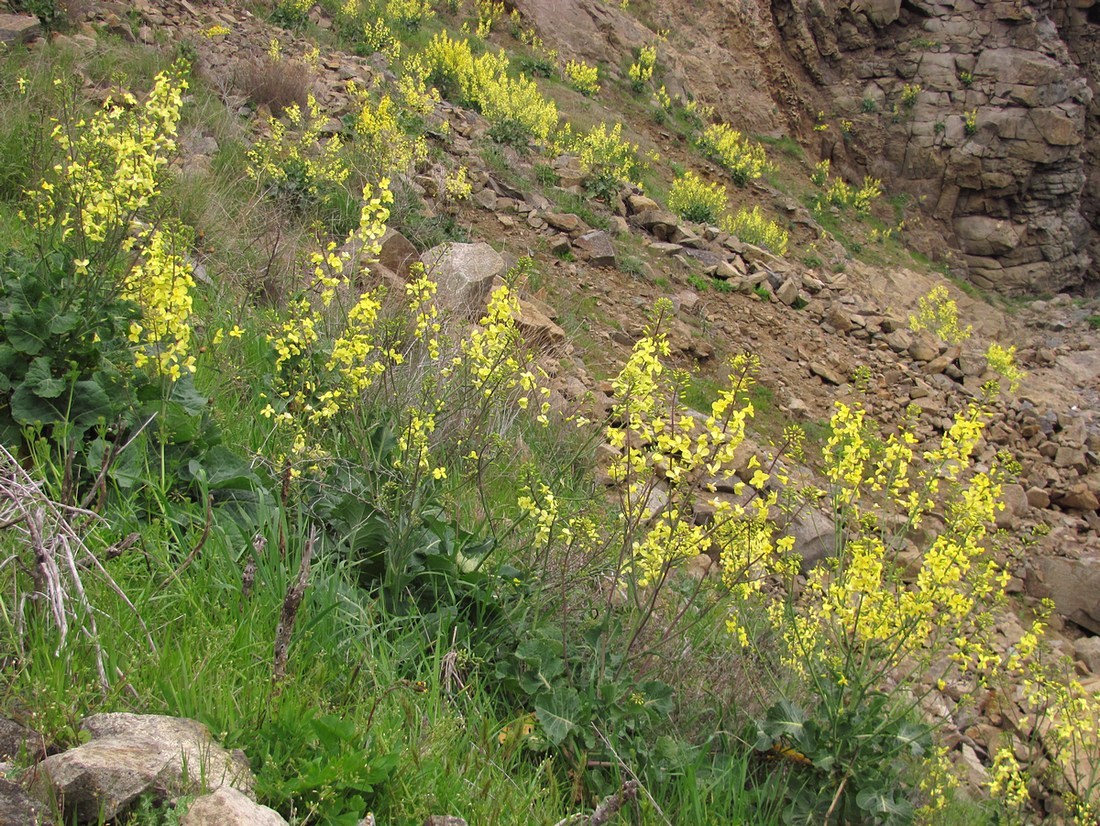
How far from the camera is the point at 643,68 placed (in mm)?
17375

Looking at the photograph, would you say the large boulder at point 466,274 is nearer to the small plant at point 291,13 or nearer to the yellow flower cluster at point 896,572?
the yellow flower cluster at point 896,572

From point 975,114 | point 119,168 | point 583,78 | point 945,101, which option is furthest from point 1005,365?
point 119,168

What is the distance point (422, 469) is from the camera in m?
2.74

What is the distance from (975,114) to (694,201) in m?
12.5

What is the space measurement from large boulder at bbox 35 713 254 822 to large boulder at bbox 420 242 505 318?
3682 millimetres

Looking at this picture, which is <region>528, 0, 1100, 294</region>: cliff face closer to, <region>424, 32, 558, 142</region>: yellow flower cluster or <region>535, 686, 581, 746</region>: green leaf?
<region>424, 32, 558, 142</region>: yellow flower cluster

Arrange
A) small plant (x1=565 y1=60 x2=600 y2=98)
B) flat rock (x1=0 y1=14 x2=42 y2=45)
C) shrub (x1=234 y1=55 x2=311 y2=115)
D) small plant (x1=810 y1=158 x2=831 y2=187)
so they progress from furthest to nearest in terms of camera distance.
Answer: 1. small plant (x1=810 y1=158 x2=831 y2=187)
2. small plant (x1=565 y1=60 x2=600 y2=98)
3. shrub (x1=234 y1=55 x2=311 y2=115)
4. flat rock (x1=0 y1=14 x2=42 y2=45)

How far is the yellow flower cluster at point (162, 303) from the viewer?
8.16 feet

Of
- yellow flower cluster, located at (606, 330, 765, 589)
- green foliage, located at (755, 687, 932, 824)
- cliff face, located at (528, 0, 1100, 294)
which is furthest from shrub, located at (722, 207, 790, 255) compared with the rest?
green foliage, located at (755, 687, 932, 824)

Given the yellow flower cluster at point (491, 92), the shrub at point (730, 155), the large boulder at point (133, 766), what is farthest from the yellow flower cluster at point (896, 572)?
the shrub at point (730, 155)

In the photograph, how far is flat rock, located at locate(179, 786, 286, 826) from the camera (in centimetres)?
141

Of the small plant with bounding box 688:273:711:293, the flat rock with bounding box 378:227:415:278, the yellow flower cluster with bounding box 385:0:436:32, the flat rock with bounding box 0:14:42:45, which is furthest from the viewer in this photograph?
the yellow flower cluster with bounding box 385:0:436:32

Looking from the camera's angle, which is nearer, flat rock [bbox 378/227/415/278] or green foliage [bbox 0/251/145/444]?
green foliage [bbox 0/251/145/444]

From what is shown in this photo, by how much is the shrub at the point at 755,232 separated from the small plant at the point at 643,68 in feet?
17.4
